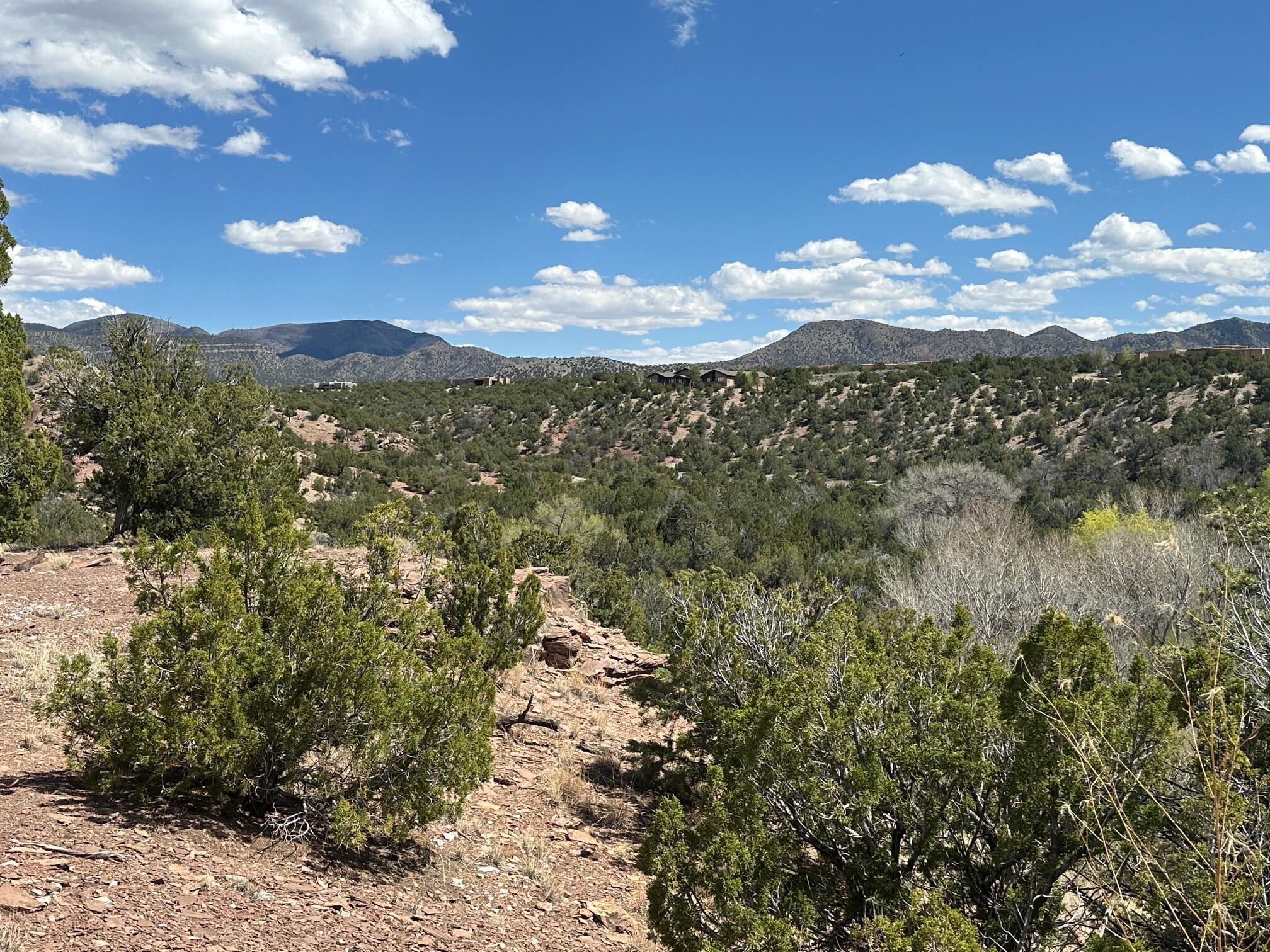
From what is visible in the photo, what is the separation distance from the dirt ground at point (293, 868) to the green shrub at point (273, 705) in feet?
0.93

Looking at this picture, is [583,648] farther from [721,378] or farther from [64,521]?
[721,378]

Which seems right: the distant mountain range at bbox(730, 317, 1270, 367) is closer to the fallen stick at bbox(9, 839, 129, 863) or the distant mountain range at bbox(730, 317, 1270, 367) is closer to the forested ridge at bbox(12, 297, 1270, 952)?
the forested ridge at bbox(12, 297, 1270, 952)

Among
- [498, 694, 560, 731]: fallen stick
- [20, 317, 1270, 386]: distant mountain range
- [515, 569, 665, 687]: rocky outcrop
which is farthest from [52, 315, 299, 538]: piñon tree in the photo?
[20, 317, 1270, 386]: distant mountain range

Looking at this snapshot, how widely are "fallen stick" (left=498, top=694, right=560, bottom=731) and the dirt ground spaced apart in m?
→ 0.32

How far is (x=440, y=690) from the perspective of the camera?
18.5ft

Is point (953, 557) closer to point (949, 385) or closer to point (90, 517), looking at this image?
point (90, 517)

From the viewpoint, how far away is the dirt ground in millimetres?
3939

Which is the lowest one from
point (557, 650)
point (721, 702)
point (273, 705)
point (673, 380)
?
point (557, 650)

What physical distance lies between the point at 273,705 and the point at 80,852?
3.86 ft

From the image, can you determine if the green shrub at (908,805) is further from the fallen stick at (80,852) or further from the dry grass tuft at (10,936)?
the fallen stick at (80,852)

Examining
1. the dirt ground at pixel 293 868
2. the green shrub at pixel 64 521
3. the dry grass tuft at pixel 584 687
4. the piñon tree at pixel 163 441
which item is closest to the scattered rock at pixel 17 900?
the dirt ground at pixel 293 868

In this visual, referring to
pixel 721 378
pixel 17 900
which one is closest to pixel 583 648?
pixel 17 900

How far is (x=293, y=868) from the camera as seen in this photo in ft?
16.0

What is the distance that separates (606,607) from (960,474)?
25.3 meters
